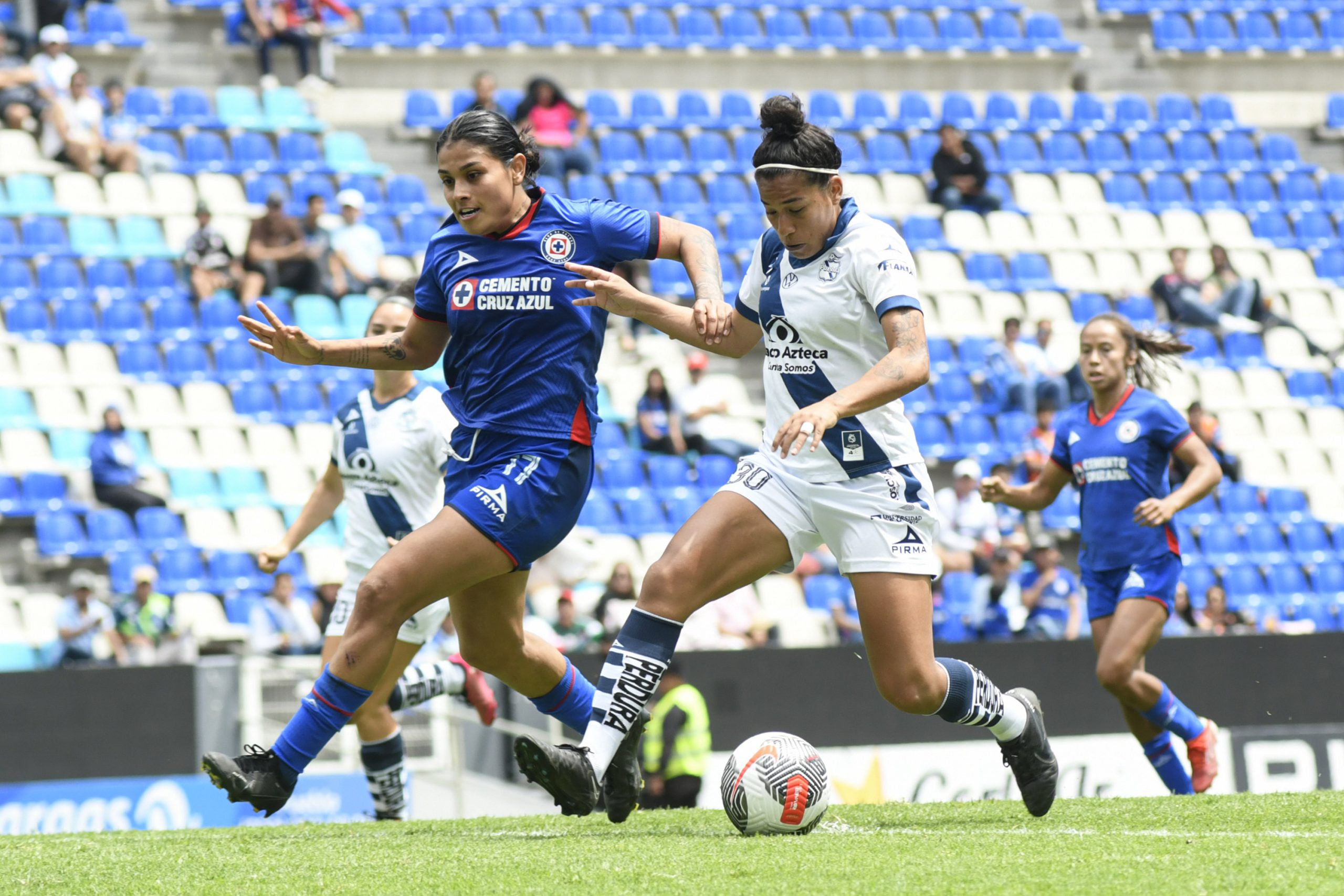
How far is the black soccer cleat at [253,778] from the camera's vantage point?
538cm

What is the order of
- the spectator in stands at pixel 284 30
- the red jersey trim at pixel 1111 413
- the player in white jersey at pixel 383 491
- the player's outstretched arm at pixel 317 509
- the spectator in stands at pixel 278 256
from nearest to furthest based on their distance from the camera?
the player in white jersey at pixel 383 491 < the player's outstretched arm at pixel 317 509 < the red jersey trim at pixel 1111 413 < the spectator in stands at pixel 278 256 < the spectator in stands at pixel 284 30

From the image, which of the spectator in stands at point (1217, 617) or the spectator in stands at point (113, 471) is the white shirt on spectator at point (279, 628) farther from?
the spectator in stands at point (1217, 617)

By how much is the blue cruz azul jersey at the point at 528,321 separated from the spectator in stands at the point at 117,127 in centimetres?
1155

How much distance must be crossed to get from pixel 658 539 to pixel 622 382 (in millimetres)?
2235

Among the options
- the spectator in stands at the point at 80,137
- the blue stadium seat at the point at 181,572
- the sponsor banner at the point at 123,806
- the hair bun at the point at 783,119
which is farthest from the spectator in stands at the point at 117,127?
the hair bun at the point at 783,119

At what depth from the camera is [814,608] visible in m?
14.3

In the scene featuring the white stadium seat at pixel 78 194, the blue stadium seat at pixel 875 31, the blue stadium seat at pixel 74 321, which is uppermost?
the blue stadium seat at pixel 875 31

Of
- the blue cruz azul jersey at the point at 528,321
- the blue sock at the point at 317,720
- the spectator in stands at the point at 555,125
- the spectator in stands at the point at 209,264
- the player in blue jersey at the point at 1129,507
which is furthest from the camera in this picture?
the spectator in stands at the point at 555,125

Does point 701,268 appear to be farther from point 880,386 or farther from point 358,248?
point 358,248

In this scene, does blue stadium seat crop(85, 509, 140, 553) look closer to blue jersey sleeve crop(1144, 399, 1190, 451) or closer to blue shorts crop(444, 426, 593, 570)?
blue shorts crop(444, 426, 593, 570)

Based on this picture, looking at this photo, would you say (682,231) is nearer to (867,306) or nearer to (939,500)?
(867,306)

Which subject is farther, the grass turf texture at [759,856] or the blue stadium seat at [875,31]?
the blue stadium seat at [875,31]

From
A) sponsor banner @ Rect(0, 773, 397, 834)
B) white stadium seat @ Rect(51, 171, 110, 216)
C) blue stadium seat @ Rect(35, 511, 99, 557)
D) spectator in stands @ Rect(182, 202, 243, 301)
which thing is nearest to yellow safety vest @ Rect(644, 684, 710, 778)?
sponsor banner @ Rect(0, 773, 397, 834)

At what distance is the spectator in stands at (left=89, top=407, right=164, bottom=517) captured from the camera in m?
13.5
